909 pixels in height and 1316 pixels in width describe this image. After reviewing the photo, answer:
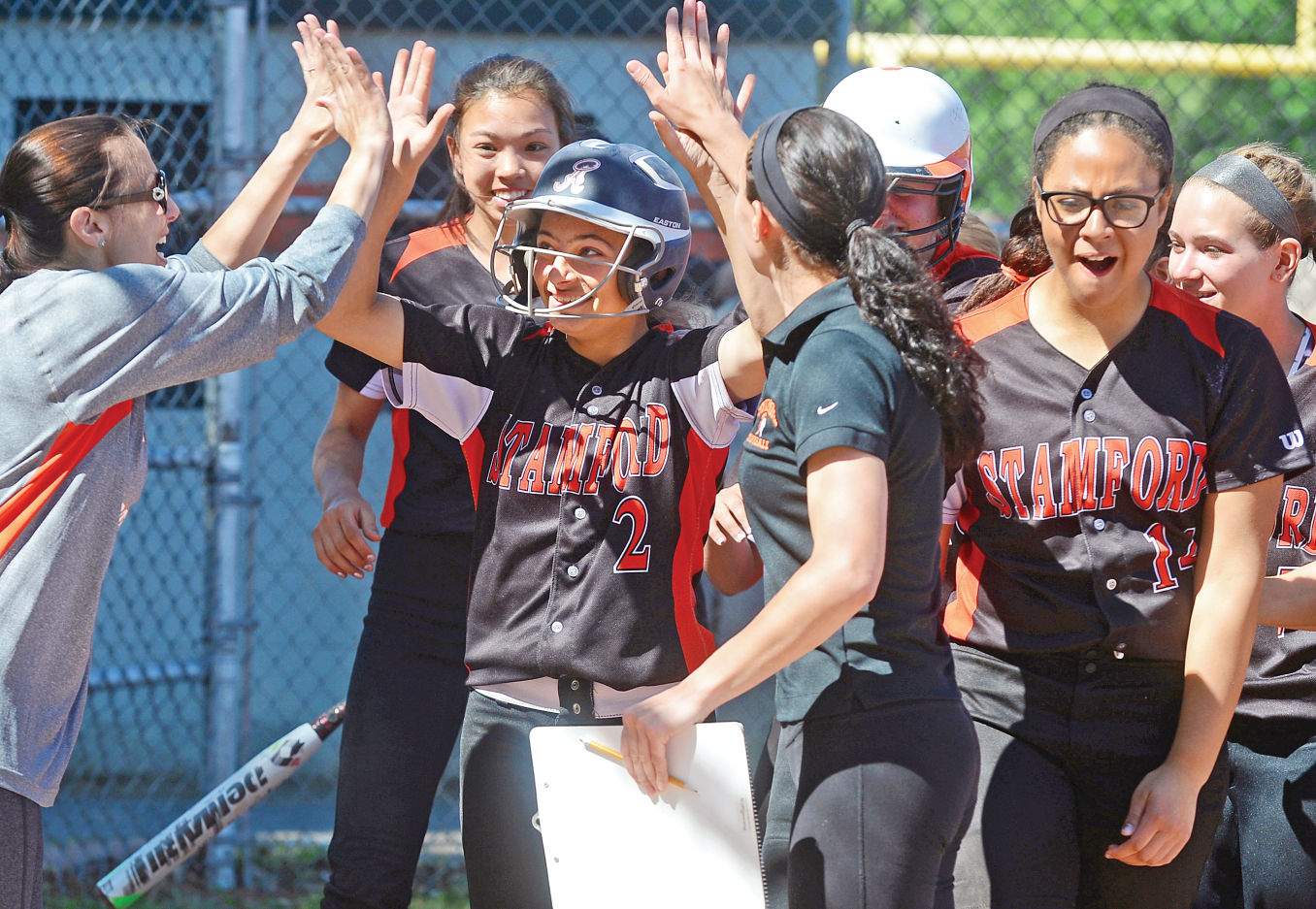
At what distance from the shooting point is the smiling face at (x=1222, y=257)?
306 cm

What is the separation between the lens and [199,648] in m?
6.33

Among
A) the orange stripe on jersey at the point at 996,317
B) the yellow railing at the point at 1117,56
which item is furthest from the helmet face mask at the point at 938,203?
the yellow railing at the point at 1117,56

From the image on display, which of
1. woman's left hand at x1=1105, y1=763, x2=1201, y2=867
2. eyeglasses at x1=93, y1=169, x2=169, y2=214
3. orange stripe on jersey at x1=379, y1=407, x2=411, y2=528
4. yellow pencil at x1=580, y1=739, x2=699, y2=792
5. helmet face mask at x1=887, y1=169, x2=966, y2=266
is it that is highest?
helmet face mask at x1=887, y1=169, x2=966, y2=266

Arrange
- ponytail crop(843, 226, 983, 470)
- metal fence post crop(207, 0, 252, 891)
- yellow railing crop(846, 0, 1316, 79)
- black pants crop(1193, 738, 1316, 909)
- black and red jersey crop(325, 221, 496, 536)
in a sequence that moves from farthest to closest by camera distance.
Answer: yellow railing crop(846, 0, 1316, 79) → metal fence post crop(207, 0, 252, 891) → black and red jersey crop(325, 221, 496, 536) → black pants crop(1193, 738, 1316, 909) → ponytail crop(843, 226, 983, 470)

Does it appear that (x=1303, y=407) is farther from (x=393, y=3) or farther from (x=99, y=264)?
(x=393, y=3)

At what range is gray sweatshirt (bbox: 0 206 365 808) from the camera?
7.70 ft

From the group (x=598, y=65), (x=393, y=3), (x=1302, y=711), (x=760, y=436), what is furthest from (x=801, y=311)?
(x=393, y=3)

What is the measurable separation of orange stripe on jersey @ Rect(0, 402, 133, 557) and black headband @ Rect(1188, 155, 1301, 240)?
7.99 feet

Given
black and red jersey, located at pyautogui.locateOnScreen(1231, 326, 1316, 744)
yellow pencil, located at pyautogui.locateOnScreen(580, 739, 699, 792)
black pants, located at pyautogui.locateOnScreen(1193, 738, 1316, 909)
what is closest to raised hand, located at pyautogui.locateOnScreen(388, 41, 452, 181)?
yellow pencil, located at pyautogui.locateOnScreen(580, 739, 699, 792)

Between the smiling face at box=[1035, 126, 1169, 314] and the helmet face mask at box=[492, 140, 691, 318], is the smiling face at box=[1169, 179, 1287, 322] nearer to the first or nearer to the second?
the smiling face at box=[1035, 126, 1169, 314]

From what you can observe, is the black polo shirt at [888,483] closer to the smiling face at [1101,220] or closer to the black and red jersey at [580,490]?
the black and red jersey at [580,490]

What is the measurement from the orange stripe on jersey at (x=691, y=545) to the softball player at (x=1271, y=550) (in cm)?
125

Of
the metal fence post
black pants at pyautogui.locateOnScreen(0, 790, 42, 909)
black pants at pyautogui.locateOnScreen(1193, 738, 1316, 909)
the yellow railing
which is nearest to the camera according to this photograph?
black pants at pyautogui.locateOnScreen(0, 790, 42, 909)

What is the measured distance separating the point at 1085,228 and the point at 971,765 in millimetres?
997
